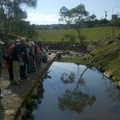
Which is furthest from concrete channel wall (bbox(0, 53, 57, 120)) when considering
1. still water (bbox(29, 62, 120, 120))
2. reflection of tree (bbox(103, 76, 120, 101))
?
reflection of tree (bbox(103, 76, 120, 101))

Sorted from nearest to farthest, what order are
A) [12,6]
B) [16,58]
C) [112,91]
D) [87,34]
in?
1. [16,58]
2. [112,91]
3. [12,6]
4. [87,34]

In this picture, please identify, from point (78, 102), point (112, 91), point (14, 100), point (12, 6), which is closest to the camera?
point (14, 100)

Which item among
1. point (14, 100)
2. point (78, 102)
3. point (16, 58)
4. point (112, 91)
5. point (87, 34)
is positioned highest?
point (16, 58)

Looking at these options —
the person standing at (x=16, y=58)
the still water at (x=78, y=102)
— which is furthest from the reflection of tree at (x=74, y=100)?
the person standing at (x=16, y=58)

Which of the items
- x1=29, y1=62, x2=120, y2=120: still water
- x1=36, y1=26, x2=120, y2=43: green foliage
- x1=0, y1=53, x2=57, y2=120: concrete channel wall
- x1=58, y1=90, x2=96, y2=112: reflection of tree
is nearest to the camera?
x1=0, y1=53, x2=57, y2=120: concrete channel wall

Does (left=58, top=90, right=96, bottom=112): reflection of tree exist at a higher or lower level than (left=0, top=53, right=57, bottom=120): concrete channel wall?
lower

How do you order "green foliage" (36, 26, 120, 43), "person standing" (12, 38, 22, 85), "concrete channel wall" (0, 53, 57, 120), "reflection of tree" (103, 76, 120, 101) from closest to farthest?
"concrete channel wall" (0, 53, 57, 120) < "person standing" (12, 38, 22, 85) < "reflection of tree" (103, 76, 120, 101) < "green foliage" (36, 26, 120, 43)

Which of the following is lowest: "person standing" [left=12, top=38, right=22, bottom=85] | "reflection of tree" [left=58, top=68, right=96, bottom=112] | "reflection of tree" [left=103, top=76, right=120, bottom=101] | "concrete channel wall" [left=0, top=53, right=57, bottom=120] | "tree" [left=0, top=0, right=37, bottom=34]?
"reflection of tree" [left=103, top=76, right=120, bottom=101]

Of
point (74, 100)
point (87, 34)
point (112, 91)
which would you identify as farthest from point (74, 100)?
point (87, 34)

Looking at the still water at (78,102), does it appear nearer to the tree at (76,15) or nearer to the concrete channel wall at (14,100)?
the concrete channel wall at (14,100)

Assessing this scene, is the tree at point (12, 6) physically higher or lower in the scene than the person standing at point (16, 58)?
higher

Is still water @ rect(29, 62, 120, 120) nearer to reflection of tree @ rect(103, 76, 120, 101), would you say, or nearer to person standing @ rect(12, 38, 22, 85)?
reflection of tree @ rect(103, 76, 120, 101)

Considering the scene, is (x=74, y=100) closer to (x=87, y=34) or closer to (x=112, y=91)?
(x=112, y=91)

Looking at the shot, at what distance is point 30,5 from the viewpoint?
4891 cm
